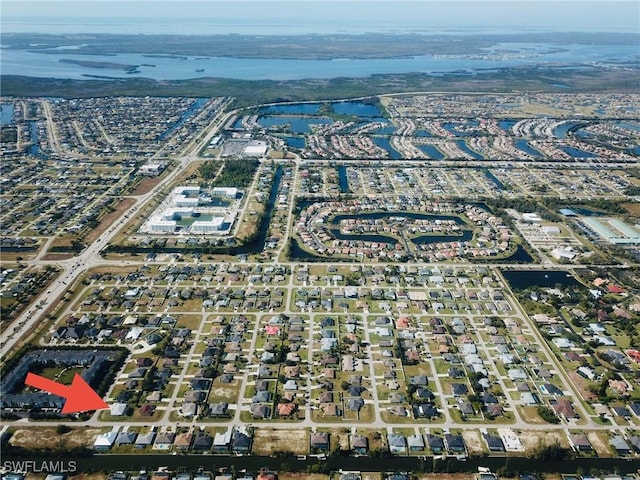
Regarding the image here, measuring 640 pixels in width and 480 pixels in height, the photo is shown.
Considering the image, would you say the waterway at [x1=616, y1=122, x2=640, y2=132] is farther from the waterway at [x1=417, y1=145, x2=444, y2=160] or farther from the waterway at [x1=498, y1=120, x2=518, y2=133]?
the waterway at [x1=417, y1=145, x2=444, y2=160]

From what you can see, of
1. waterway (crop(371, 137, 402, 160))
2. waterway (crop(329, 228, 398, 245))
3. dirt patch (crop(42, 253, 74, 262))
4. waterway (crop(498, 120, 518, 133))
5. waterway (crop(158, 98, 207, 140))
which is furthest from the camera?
waterway (crop(498, 120, 518, 133))

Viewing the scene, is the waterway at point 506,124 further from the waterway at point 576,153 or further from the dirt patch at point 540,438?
the dirt patch at point 540,438

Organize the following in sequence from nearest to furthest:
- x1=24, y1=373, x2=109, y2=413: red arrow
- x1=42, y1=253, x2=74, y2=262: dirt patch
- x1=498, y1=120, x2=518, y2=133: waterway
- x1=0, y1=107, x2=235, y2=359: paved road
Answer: x1=24, y1=373, x2=109, y2=413: red arrow
x1=0, y1=107, x2=235, y2=359: paved road
x1=42, y1=253, x2=74, y2=262: dirt patch
x1=498, y1=120, x2=518, y2=133: waterway

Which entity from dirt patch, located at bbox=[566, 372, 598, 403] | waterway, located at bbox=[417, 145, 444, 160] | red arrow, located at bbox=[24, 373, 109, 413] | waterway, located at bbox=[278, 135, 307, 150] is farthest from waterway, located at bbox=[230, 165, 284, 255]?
dirt patch, located at bbox=[566, 372, 598, 403]

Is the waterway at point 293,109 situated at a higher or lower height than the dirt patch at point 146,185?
higher

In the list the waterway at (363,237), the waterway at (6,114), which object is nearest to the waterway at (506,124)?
the waterway at (363,237)

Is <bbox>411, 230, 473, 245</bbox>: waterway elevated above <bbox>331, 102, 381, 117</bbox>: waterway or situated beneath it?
→ situated beneath

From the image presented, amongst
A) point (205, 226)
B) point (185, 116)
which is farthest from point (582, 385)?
point (185, 116)

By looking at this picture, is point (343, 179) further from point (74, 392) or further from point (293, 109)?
point (293, 109)
